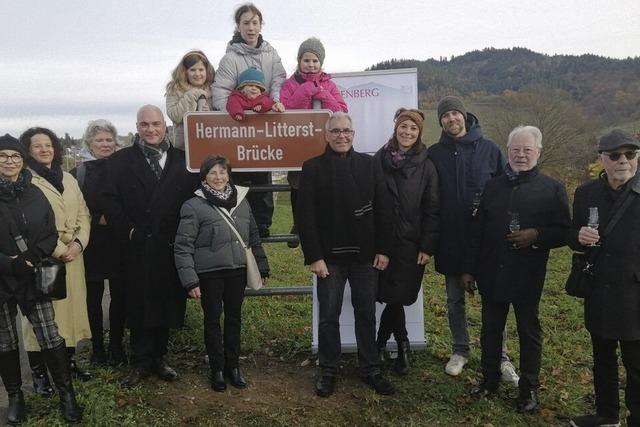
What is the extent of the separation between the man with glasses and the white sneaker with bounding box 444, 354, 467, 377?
2.45ft

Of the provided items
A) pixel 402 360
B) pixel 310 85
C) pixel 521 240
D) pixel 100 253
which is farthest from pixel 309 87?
pixel 402 360

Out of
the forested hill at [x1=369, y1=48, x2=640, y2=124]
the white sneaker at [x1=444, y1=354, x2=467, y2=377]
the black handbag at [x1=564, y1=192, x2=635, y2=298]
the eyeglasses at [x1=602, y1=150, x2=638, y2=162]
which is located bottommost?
the white sneaker at [x1=444, y1=354, x2=467, y2=377]

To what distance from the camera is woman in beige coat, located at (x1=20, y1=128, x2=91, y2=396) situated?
421cm

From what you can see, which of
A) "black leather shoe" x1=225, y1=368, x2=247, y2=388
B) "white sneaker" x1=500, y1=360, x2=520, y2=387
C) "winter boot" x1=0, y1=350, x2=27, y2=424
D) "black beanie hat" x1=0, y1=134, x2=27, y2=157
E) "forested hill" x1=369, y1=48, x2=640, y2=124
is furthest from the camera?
"forested hill" x1=369, y1=48, x2=640, y2=124

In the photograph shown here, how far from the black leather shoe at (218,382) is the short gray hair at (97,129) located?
2.52m

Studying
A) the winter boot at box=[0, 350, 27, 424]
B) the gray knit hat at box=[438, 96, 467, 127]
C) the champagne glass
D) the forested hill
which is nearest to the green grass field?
the winter boot at box=[0, 350, 27, 424]

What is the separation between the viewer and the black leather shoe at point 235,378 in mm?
4445

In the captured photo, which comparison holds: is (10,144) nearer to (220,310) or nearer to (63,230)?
(63,230)

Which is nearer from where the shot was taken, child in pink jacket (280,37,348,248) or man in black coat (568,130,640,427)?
man in black coat (568,130,640,427)

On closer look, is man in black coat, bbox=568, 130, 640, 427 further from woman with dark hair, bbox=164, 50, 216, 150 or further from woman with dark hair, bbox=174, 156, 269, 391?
woman with dark hair, bbox=164, 50, 216, 150

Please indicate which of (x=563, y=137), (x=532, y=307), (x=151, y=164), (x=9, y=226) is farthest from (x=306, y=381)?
(x=563, y=137)

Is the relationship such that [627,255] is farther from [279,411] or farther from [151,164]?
[151,164]

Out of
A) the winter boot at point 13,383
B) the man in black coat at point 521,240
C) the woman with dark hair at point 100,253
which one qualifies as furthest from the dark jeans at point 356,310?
the winter boot at point 13,383

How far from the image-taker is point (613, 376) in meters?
3.90
